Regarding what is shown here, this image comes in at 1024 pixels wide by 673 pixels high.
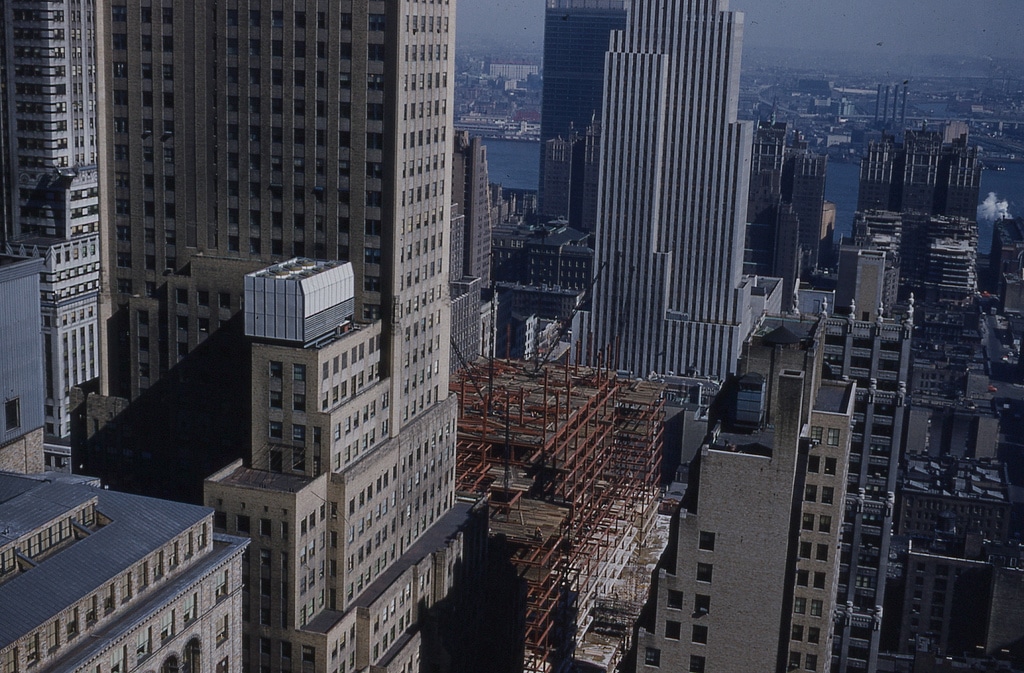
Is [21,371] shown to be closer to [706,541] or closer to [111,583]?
[111,583]

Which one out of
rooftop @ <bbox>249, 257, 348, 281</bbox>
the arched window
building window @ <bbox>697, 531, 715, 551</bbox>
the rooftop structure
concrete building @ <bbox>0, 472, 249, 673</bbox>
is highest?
rooftop @ <bbox>249, 257, 348, 281</bbox>

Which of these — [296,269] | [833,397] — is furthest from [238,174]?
[833,397]

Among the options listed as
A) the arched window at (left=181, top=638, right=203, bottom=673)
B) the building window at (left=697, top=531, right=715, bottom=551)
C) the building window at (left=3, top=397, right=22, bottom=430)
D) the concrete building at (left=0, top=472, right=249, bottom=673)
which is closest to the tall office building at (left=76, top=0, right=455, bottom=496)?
the building window at (left=3, top=397, right=22, bottom=430)

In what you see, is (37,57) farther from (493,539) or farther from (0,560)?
(0,560)

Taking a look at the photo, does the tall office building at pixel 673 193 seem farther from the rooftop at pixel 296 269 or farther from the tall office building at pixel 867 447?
the rooftop at pixel 296 269

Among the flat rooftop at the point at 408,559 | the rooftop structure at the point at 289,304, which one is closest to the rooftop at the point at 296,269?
the rooftop structure at the point at 289,304

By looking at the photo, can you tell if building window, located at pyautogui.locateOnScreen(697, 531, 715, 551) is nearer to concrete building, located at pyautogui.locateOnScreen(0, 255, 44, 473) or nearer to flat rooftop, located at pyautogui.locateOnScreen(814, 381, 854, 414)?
flat rooftop, located at pyautogui.locateOnScreen(814, 381, 854, 414)
